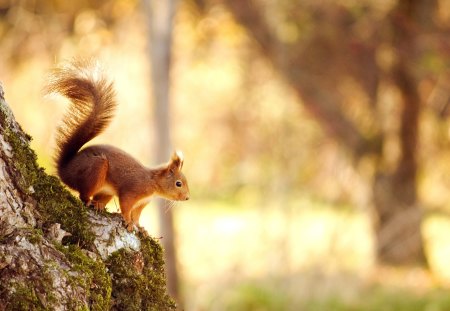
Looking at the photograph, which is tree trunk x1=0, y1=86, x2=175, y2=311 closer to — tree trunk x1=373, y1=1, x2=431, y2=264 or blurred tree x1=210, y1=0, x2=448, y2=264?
blurred tree x1=210, y1=0, x2=448, y2=264

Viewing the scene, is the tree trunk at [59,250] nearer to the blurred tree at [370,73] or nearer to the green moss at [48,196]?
the green moss at [48,196]

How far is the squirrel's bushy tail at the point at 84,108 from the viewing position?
6.69ft

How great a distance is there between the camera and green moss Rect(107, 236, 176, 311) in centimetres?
183

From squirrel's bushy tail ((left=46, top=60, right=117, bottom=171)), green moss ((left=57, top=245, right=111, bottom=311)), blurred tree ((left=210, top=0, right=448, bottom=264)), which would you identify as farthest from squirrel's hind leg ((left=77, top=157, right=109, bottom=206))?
blurred tree ((left=210, top=0, right=448, bottom=264))

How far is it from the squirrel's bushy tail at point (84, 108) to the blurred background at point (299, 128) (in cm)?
441

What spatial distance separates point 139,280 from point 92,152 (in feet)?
1.24

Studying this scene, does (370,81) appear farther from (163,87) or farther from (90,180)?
(90,180)

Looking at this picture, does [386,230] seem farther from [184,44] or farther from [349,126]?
[184,44]

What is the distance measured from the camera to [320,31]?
27.0 feet

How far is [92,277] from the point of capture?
172 centimetres

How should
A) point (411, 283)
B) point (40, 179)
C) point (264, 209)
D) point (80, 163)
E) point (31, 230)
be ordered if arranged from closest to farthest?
point (31, 230), point (40, 179), point (80, 163), point (264, 209), point (411, 283)

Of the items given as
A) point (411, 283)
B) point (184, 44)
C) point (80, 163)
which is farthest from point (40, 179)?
point (184, 44)

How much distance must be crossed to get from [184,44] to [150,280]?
7.84 metres

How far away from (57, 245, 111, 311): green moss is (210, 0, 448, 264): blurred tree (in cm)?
567
